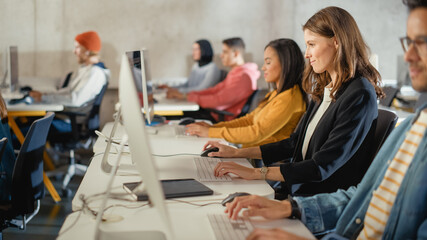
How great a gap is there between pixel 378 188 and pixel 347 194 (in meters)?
0.18

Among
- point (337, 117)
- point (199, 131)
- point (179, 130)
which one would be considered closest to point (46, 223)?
point (179, 130)

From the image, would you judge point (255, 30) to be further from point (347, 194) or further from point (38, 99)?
point (347, 194)

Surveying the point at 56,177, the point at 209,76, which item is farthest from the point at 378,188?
the point at 209,76

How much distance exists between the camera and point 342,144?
5.91 feet

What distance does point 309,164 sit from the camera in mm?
1827

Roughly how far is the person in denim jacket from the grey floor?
2.14 m

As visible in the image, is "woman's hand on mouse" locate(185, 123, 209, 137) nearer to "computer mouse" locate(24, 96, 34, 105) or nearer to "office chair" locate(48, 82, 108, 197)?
"office chair" locate(48, 82, 108, 197)

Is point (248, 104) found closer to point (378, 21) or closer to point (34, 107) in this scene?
point (34, 107)

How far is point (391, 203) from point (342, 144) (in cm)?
54

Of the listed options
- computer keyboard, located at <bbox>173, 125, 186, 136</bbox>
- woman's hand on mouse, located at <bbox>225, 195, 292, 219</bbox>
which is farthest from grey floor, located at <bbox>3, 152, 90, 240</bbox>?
woman's hand on mouse, located at <bbox>225, 195, 292, 219</bbox>

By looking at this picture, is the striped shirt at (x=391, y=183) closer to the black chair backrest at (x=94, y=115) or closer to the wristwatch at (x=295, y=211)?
the wristwatch at (x=295, y=211)

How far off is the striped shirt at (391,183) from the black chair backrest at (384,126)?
58 centimetres

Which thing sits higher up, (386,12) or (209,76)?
(386,12)

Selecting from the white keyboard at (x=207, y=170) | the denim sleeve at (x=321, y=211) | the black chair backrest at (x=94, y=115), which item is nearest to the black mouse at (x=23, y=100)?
the black chair backrest at (x=94, y=115)
